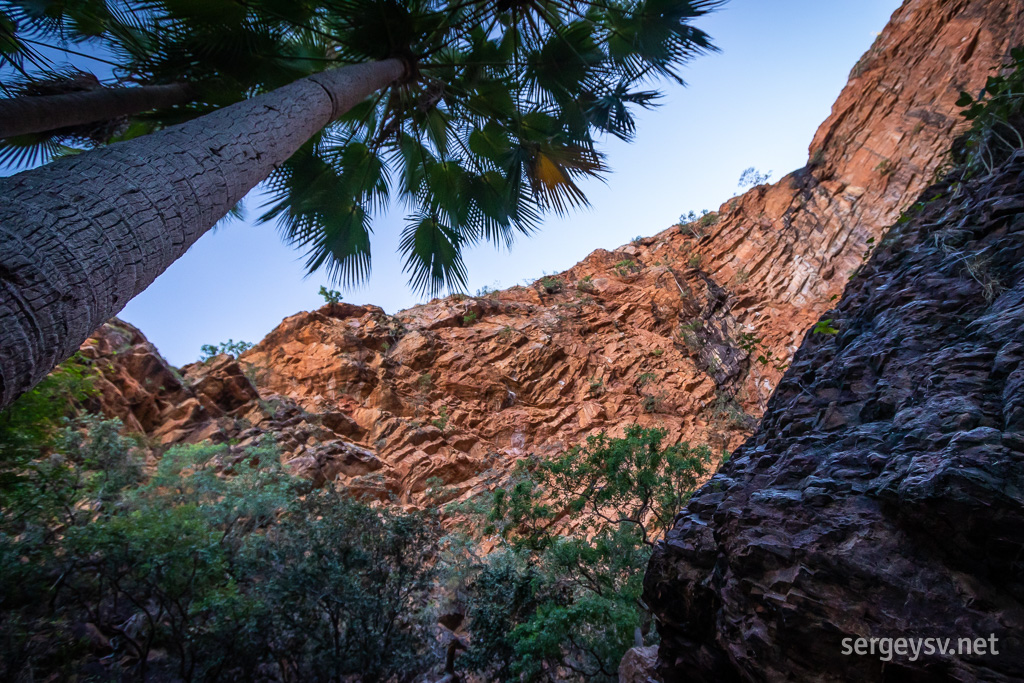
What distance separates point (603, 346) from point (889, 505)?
46.6 ft

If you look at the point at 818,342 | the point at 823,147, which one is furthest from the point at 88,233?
the point at 823,147

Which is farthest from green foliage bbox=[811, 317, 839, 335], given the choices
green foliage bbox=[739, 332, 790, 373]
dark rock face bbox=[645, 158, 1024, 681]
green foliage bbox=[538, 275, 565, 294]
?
green foliage bbox=[538, 275, 565, 294]

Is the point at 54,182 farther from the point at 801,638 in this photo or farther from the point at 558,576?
the point at 558,576

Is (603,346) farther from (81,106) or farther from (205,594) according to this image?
(81,106)

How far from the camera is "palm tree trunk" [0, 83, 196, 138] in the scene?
275 cm

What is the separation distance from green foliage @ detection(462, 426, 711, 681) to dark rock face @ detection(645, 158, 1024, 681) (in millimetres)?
2564

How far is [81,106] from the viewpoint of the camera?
10.3 feet

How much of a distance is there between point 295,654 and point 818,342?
6.12m

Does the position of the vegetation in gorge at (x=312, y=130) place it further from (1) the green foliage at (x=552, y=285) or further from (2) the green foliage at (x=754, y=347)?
(1) the green foliage at (x=552, y=285)

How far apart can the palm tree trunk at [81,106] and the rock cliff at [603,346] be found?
921 centimetres

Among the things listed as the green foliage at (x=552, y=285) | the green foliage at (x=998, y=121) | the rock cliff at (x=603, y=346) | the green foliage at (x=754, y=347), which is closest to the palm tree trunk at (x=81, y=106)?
the green foliage at (x=998, y=121)

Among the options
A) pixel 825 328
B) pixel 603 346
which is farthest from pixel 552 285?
pixel 825 328

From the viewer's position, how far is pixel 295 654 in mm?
4438

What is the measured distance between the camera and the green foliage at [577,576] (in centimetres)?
478
